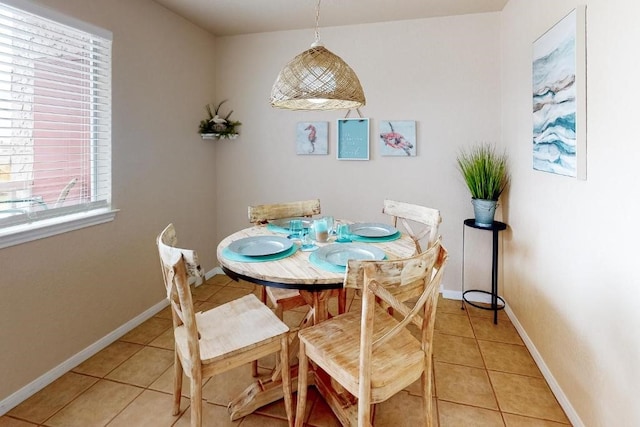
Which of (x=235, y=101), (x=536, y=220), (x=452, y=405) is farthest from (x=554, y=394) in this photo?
(x=235, y=101)

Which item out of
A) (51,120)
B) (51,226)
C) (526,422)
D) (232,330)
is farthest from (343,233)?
(51,120)

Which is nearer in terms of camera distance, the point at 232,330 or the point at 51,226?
the point at 232,330

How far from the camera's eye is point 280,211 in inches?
103

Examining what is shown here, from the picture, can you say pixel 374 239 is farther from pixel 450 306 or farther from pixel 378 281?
pixel 450 306

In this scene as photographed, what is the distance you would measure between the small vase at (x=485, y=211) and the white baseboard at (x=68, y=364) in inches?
108

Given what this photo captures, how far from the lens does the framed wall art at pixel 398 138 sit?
3.11 m

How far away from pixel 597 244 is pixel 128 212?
9.34ft

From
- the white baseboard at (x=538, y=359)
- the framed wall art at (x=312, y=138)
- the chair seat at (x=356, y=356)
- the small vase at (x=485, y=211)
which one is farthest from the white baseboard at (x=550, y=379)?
the framed wall art at (x=312, y=138)

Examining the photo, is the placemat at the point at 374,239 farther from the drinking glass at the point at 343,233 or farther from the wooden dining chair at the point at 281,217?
the wooden dining chair at the point at 281,217

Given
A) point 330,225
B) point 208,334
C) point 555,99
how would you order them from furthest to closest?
point 330,225 < point 555,99 < point 208,334

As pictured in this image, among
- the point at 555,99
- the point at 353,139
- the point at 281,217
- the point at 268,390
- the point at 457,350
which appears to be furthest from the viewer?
the point at 353,139

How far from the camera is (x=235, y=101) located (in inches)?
139

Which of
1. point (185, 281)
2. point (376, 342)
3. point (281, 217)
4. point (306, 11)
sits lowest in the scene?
point (376, 342)

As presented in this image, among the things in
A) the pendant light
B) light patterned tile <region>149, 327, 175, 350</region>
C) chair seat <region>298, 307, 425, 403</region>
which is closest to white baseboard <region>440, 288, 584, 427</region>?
chair seat <region>298, 307, 425, 403</region>
